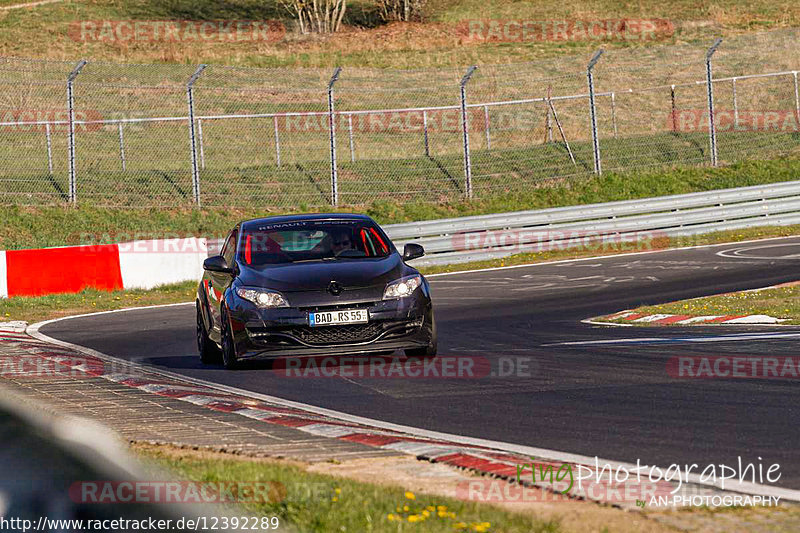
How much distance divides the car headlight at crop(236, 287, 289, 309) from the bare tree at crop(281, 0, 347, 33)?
4010cm

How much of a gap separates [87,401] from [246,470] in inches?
146

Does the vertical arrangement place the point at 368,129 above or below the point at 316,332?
above

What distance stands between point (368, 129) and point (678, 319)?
27.1 m

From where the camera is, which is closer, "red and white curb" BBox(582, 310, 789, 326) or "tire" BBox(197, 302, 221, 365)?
"tire" BBox(197, 302, 221, 365)

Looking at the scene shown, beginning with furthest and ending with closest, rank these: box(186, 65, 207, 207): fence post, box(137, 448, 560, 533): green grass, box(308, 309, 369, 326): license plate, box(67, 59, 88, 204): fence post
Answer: box(186, 65, 207, 207): fence post
box(67, 59, 88, 204): fence post
box(308, 309, 369, 326): license plate
box(137, 448, 560, 533): green grass

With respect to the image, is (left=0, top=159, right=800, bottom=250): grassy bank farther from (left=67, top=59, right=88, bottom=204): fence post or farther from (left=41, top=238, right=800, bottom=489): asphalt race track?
(left=41, top=238, right=800, bottom=489): asphalt race track

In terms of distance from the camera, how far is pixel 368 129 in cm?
4112

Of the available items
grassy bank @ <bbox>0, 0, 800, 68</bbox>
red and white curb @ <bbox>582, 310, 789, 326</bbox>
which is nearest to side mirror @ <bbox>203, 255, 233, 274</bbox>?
red and white curb @ <bbox>582, 310, 789, 326</bbox>

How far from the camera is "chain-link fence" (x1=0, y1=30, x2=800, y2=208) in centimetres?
2956

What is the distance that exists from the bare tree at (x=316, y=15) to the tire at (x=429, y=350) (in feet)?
130

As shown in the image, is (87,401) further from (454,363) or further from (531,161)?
(531,161)

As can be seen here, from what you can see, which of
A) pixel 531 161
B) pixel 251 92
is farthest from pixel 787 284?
pixel 251 92

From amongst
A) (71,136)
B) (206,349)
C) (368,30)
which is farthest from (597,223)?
(368,30)

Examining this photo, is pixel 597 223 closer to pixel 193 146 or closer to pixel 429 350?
pixel 193 146
